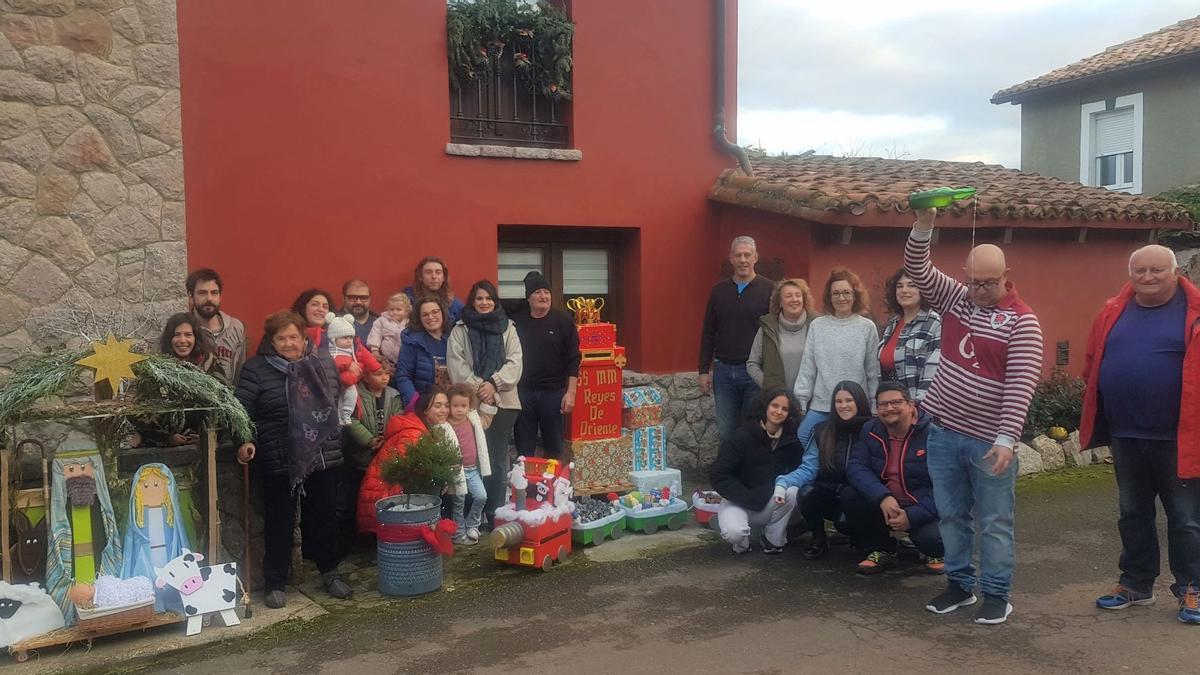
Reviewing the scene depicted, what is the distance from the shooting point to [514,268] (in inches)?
316

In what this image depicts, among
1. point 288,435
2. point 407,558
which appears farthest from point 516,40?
point 407,558

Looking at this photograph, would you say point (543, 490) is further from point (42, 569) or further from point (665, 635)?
point (42, 569)

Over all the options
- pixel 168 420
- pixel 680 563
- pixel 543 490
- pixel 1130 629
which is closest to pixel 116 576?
pixel 168 420

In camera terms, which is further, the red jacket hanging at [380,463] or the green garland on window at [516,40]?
the green garland on window at [516,40]

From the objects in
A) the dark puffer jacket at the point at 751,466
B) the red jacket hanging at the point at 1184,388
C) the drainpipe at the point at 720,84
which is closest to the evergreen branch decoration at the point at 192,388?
the dark puffer jacket at the point at 751,466

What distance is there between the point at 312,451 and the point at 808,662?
2860 mm

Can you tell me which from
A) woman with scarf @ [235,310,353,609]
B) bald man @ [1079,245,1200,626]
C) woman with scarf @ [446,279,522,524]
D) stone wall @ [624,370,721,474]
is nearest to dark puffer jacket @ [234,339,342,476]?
woman with scarf @ [235,310,353,609]

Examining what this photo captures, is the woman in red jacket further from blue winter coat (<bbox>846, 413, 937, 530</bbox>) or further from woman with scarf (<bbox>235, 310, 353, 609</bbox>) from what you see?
blue winter coat (<bbox>846, 413, 937, 530</bbox>)

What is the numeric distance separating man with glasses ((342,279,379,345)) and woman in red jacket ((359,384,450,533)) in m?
0.90

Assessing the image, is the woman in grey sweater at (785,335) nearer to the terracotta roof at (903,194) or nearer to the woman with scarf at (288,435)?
the terracotta roof at (903,194)

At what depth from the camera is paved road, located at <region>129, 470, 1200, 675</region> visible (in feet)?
13.7

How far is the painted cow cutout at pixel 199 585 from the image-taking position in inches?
183

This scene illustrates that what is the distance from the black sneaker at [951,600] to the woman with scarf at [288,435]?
333 centimetres

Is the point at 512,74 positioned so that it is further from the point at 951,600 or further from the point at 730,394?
the point at 951,600
